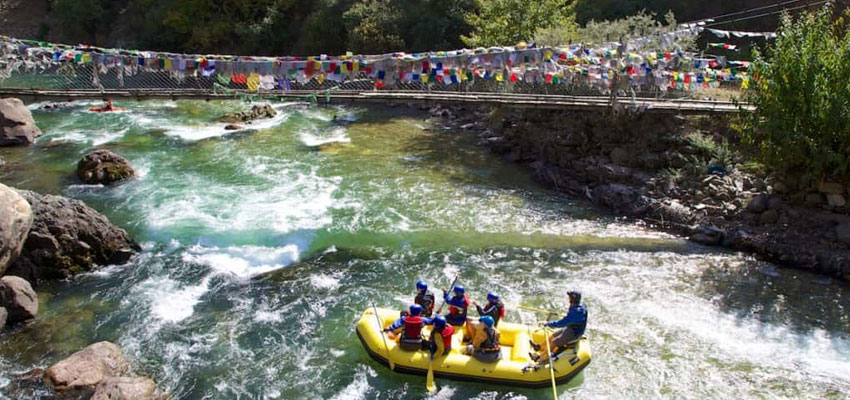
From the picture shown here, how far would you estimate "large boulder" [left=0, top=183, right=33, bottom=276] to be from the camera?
11461 millimetres

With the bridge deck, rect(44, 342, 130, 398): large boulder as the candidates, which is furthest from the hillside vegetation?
rect(44, 342, 130, 398): large boulder

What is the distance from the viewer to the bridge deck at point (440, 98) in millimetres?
14922

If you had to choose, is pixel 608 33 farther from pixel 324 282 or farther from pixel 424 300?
pixel 424 300

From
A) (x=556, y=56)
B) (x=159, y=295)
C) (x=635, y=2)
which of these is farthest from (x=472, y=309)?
(x=635, y=2)

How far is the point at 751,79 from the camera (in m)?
14.5

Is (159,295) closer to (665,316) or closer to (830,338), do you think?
(665,316)

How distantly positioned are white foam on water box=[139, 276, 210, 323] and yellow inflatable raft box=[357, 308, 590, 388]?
371 cm

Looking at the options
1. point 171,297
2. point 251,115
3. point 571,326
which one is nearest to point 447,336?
point 571,326

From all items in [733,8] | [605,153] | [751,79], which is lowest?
[605,153]

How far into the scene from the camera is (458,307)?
10.6 meters

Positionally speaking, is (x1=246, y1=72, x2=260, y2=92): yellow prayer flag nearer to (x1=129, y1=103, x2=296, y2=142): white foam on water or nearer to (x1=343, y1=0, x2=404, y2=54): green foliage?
(x1=129, y1=103, x2=296, y2=142): white foam on water

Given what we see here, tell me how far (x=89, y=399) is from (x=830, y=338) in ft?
40.3

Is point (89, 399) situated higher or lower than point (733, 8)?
lower

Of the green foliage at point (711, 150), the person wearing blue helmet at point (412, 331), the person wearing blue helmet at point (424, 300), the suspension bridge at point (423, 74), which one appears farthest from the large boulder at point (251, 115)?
the person wearing blue helmet at point (412, 331)
